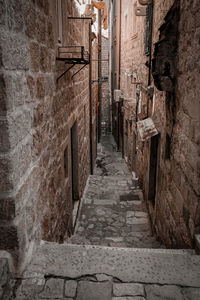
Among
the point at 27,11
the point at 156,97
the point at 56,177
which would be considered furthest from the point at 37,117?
the point at 156,97

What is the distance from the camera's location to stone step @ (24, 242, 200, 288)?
1995 mm

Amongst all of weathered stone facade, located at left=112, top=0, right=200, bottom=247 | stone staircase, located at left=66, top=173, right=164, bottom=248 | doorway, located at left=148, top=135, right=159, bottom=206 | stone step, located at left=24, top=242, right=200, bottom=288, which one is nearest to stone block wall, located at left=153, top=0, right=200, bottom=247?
weathered stone facade, located at left=112, top=0, right=200, bottom=247

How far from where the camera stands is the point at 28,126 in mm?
2062

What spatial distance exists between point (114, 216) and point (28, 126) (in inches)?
159

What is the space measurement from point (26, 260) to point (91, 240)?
2.79 metres

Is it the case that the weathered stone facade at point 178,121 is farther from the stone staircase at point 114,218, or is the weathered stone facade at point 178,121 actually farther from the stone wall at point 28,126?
the stone wall at point 28,126

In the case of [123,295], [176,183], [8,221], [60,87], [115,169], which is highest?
[60,87]

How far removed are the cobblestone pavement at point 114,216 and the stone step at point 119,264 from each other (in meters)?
1.88

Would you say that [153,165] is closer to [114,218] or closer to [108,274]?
[114,218]

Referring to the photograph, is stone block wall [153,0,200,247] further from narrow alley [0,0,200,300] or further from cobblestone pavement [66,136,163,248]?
cobblestone pavement [66,136,163,248]

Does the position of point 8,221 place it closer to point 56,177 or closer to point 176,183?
point 56,177

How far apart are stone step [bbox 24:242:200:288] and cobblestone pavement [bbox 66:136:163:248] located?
188 centimetres

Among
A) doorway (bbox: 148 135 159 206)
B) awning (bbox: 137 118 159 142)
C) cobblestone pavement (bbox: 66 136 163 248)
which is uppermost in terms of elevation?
awning (bbox: 137 118 159 142)

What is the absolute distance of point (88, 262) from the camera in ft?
7.11
